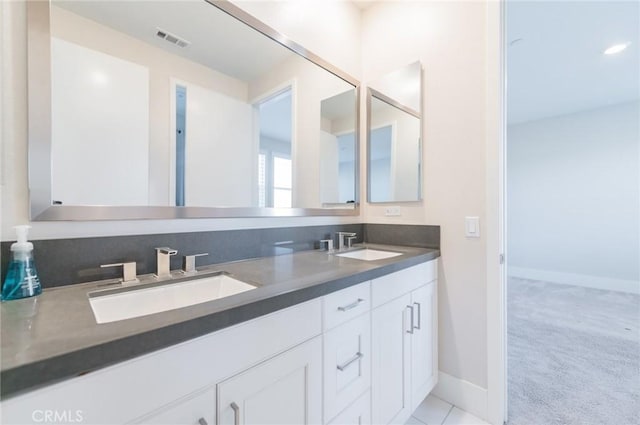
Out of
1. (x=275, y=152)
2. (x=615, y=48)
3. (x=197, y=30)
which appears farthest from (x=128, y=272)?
(x=615, y=48)

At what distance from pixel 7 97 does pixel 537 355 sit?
10.7ft

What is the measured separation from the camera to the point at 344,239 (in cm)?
190

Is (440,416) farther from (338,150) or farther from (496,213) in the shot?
(338,150)

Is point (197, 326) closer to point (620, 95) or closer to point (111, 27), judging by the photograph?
point (111, 27)

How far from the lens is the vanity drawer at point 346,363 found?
94 centimetres

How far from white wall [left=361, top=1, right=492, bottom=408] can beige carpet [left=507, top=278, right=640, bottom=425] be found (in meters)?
0.45

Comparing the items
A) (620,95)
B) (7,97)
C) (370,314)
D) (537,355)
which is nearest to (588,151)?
(620,95)

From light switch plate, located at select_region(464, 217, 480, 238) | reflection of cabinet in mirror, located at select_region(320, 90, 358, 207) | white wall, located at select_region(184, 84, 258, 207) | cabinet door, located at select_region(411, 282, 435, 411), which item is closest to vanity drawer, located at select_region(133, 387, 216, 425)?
white wall, located at select_region(184, 84, 258, 207)

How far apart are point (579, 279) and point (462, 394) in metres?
3.96

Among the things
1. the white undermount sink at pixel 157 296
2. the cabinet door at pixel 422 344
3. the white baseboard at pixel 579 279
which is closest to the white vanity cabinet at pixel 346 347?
the white undermount sink at pixel 157 296

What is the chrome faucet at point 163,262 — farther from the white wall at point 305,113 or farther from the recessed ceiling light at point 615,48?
the recessed ceiling light at point 615,48

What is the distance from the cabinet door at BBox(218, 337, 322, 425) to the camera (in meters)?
0.68

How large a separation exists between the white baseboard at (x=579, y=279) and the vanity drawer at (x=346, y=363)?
4.71 metres

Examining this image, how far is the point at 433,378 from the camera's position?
1.60 meters
